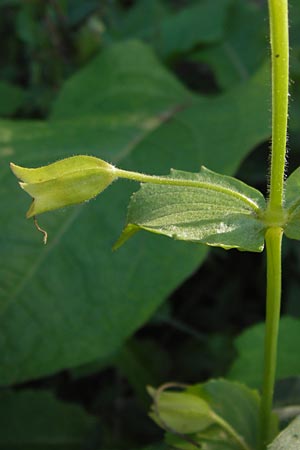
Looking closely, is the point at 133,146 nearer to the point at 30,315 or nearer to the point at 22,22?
the point at 30,315

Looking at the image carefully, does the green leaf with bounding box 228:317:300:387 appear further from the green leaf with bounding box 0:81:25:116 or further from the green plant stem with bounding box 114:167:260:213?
the green leaf with bounding box 0:81:25:116

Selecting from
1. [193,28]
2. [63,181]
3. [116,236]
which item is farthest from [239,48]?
[63,181]

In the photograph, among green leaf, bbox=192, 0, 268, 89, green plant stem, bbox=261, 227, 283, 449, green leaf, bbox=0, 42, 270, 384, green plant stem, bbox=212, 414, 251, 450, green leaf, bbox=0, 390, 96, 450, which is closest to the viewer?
green plant stem, bbox=261, 227, 283, 449

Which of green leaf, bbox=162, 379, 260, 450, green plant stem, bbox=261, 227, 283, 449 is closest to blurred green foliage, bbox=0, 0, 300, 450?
green leaf, bbox=162, 379, 260, 450

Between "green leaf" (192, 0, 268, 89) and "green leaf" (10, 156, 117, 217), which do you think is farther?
"green leaf" (192, 0, 268, 89)

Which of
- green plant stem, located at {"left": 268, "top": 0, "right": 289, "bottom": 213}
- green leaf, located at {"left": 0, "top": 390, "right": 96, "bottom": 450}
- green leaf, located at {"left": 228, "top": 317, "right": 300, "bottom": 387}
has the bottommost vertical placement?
green leaf, located at {"left": 0, "top": 390, "right": 96, "bottom": 450}

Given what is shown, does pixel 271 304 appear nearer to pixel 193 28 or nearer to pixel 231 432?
pixel 231 432
